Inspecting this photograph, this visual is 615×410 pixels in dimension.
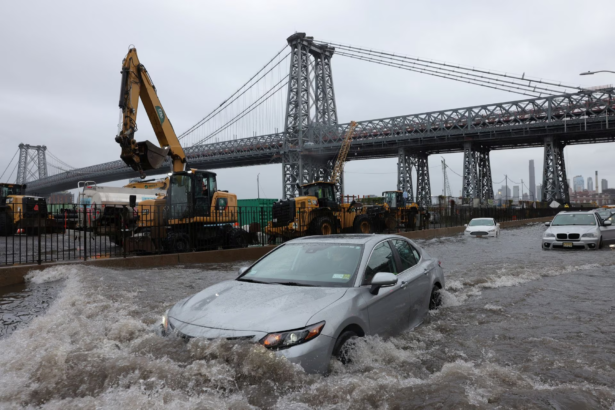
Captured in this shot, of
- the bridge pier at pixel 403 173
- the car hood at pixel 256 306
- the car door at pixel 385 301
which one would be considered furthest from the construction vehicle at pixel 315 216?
the bridge pier at pixel 403 173

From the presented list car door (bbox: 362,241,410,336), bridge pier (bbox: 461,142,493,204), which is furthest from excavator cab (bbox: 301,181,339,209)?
bridge pier (bbox: 461,142,493,204)

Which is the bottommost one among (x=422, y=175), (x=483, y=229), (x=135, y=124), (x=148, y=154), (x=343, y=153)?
(x=483, y=229)

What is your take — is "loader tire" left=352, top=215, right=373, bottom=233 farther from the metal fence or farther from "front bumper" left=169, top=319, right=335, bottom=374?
"front bumper" left=169, top=319, right=335, bottom=374

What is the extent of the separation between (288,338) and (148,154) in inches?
539

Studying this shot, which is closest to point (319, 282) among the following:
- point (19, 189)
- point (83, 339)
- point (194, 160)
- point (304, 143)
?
point (83, 339)

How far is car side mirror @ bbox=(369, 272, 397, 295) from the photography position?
4211mm

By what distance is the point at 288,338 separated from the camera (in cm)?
339

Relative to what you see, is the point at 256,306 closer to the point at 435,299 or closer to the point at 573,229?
the point at 435,299

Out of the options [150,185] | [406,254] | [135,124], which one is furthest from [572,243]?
[150,185]

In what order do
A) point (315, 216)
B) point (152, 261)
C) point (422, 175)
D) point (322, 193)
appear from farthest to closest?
point (422, 175) < point (322, 193) < point (315, 216) < point (152, 261)

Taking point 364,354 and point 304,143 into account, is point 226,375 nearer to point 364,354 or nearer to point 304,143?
point 364,354

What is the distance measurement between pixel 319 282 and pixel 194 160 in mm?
73042

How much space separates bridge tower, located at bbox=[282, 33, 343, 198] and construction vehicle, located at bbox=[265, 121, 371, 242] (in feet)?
125

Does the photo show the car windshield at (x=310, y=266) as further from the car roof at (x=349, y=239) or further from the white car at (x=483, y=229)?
the white car at (x=483, y=229)
